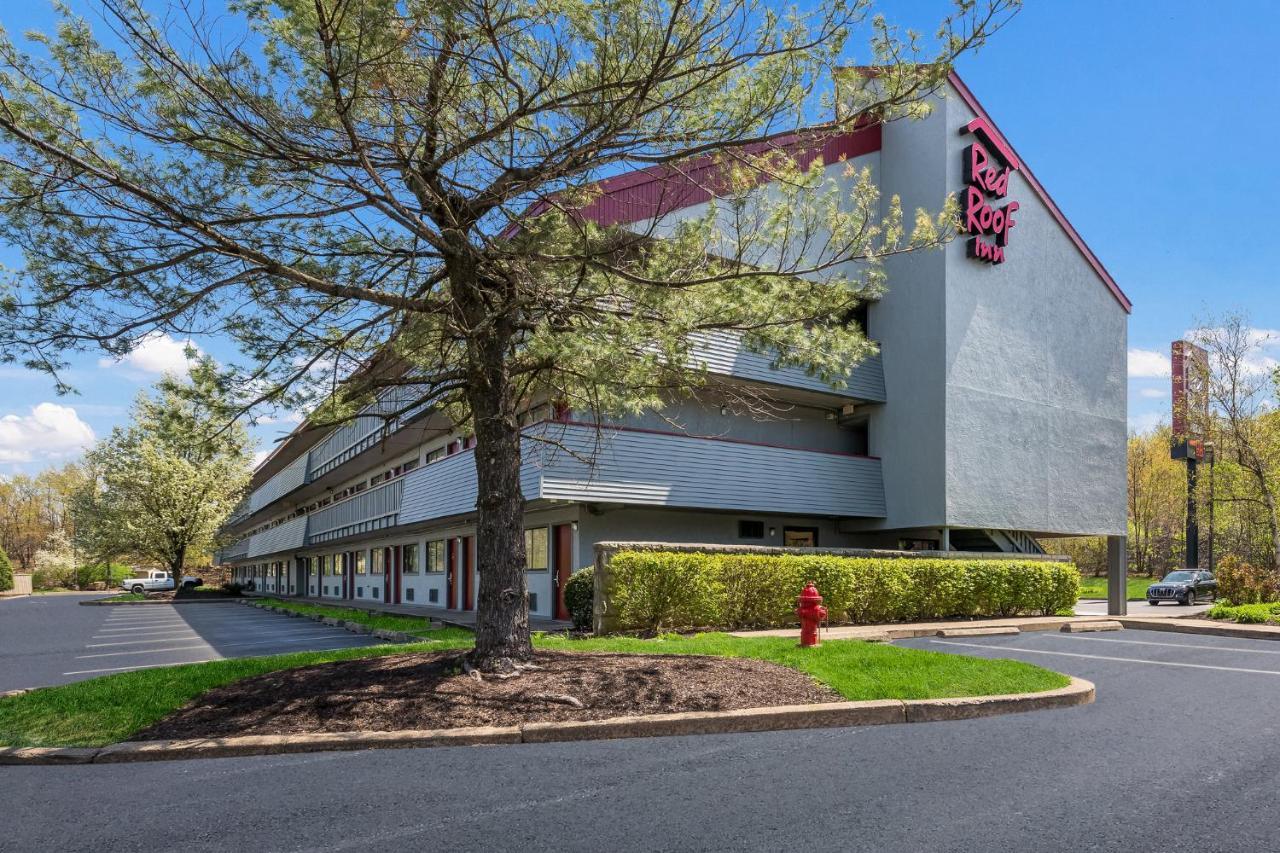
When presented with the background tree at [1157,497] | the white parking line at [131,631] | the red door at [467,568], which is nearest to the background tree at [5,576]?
the white parking line at [131,631]

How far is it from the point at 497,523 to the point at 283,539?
4246cm

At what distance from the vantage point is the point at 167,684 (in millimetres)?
8859

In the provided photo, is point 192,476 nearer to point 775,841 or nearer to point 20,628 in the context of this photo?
point 20,628

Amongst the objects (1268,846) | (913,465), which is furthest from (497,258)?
(913,465)

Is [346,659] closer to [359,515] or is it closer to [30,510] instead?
[359,515]

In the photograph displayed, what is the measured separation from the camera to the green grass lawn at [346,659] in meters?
7.32

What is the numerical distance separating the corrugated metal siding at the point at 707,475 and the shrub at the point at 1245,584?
952cm

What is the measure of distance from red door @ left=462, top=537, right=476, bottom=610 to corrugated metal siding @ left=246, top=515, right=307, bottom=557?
18862mm

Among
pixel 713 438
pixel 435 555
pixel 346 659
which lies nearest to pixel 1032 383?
pixel 713 438

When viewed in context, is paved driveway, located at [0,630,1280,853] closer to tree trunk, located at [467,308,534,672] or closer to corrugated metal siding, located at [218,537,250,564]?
tree trunk, located at [467,308,534,672]

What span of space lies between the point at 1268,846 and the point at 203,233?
8.72 metres

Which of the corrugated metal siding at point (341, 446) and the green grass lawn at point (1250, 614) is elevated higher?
the corrugated metal siding at point (341, 446)

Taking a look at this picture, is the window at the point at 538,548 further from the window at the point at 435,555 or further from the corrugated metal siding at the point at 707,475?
the window at the point at 435,555

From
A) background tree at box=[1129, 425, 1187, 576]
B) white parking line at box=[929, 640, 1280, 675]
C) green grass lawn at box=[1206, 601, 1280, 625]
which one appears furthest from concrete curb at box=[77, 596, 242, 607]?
background tree at box=[1129, 425, 1187, 576]
